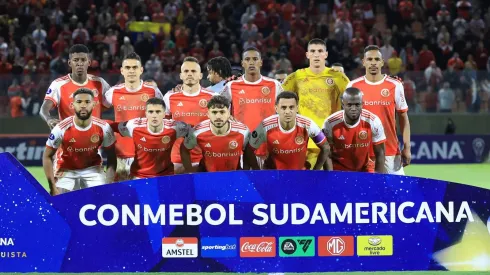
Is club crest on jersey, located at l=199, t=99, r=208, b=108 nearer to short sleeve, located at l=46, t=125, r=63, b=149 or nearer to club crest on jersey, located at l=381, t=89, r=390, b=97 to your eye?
short sleeve, located at l=46, t=125, r=63, b=149

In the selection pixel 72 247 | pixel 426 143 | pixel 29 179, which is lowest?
pixel 426 143

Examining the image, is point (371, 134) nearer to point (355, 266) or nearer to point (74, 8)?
point (355, 266)

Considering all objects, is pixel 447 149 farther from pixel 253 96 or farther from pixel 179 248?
→ pixel 179 248

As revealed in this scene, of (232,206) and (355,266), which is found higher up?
(232,206)

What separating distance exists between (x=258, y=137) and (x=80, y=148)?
1.64 meters

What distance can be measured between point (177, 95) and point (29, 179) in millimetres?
2870

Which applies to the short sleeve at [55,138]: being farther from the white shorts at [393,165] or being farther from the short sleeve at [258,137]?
the white shorts at [393,165]

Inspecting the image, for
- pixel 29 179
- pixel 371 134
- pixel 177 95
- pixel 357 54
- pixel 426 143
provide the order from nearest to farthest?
pixel 29 179 → pixel 371 134 → pixel 177 95 → pixel 426 143 → pixel 357 54

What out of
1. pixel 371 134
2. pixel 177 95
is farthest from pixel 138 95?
pixel 371 134

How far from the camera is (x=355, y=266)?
6891mm

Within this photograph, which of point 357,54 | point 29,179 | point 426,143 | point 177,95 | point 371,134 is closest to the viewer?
point 29,179

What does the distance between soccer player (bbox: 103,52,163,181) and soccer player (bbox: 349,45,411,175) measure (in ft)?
6.70

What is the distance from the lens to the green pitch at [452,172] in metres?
15.8

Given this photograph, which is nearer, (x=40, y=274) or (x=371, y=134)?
(x=40, y=274)
